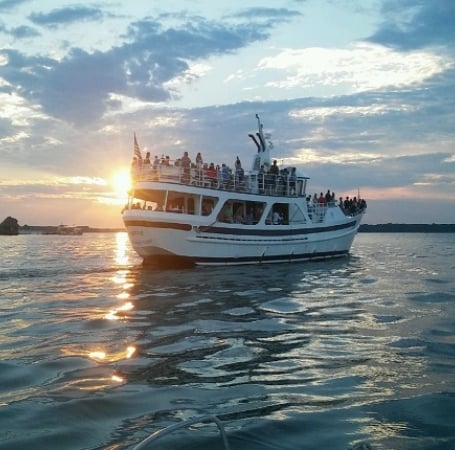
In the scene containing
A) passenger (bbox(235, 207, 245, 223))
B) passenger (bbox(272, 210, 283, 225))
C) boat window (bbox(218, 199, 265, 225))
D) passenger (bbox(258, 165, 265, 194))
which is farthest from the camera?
passenger (bbox(272, 210, 283, 225))

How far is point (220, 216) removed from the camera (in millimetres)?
28656

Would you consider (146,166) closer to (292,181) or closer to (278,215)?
(278,215)

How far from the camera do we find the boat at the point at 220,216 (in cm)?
2603

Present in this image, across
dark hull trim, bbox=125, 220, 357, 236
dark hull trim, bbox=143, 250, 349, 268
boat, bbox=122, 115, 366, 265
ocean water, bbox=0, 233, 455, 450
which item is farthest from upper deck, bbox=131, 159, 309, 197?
ocean water, bbox=0, 233, 455, 450

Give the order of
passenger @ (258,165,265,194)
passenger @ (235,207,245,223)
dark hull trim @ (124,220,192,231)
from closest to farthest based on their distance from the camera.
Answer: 1. dark hull trim @ (124,220,192,231)
2. passenger @ (235,207,245,223)
3. passenger @ (258,165,265,194)

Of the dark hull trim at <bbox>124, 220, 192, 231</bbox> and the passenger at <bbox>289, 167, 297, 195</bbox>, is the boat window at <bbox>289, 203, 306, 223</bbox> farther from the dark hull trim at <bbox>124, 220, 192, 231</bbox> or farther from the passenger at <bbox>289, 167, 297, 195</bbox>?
the dark hull trim at <bbox>124, 220, 192, 231</bbox>

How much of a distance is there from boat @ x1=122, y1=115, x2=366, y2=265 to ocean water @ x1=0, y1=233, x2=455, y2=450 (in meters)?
9.31

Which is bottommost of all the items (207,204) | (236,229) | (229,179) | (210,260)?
(210,260)

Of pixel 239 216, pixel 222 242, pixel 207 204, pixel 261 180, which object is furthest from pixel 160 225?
pixel 261 180

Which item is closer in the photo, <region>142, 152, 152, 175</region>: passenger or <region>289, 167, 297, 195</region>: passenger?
<region>142, 152, 152, 175</region>: passenger

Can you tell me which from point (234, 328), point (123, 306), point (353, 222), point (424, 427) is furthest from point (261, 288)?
point (353, 222)

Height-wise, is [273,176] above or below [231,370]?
above

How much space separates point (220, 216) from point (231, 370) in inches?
816

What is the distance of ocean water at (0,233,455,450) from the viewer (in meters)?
5.73
